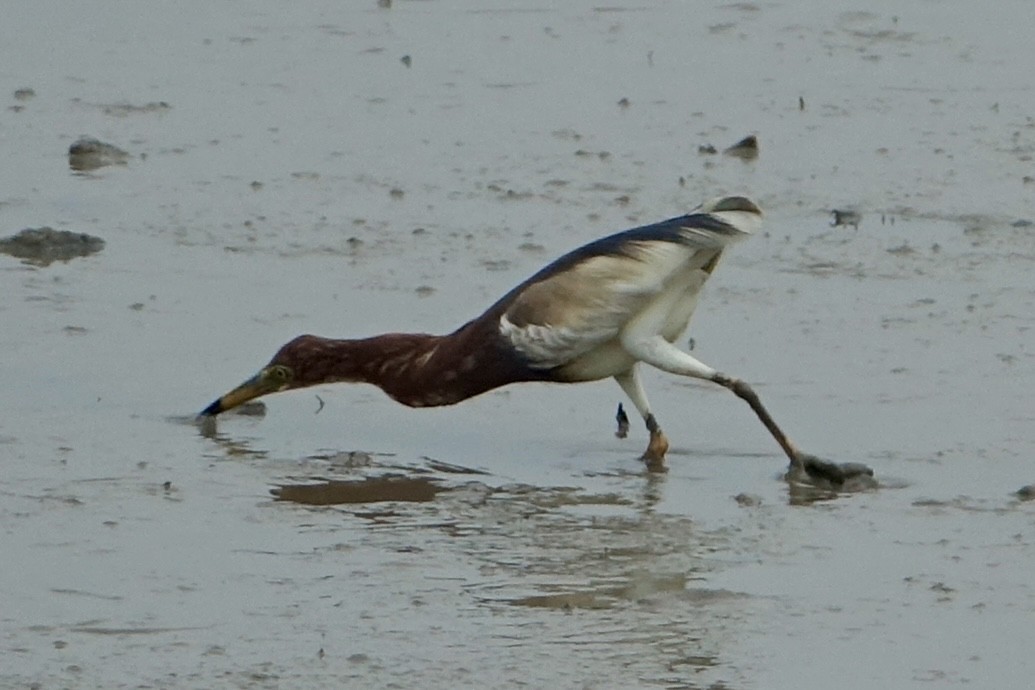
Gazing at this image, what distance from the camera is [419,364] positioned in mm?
8836

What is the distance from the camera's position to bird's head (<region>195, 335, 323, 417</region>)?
8.91 metres

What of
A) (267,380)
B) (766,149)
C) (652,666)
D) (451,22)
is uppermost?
(451,22)

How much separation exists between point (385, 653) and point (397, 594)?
1.70ft

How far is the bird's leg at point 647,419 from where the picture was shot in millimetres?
8547

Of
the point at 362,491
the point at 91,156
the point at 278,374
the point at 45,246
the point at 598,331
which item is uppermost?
the point at 91,156

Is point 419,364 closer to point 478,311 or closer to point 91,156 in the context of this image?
point 478,311

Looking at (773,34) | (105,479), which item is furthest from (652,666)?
(773,34)

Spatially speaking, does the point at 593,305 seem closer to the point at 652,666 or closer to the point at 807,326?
the point at 807,326

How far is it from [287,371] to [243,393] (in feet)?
0.56

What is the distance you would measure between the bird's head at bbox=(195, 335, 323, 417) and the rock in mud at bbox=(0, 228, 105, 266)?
1.77m

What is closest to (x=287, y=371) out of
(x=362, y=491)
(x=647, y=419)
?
(x=362, y=491)

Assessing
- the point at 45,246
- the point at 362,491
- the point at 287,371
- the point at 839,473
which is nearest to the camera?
the point at 839,473

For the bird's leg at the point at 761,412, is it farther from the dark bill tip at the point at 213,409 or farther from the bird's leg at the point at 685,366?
the dark bill tip at the point at 213,409

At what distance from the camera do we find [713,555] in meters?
7.45
